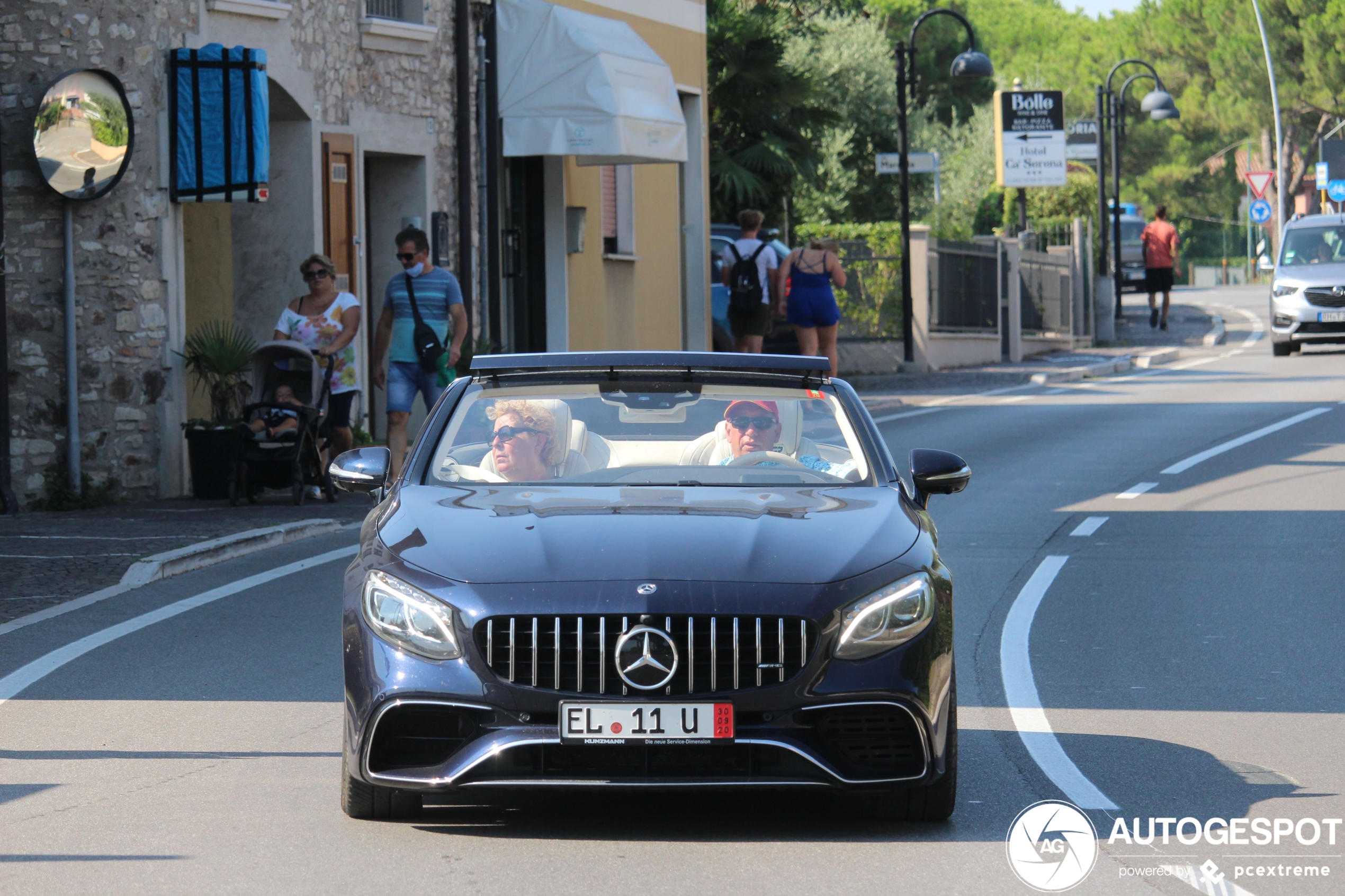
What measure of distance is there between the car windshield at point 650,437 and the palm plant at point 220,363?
885 cm

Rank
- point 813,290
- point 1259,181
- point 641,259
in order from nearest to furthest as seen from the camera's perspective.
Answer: point 813,290
point 641,259
point 1259,181

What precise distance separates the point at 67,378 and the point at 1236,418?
39.4 ft

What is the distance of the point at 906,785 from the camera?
5.36 m

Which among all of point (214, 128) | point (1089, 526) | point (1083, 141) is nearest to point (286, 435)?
point (214, 128)

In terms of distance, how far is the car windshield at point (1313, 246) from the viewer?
105 ft

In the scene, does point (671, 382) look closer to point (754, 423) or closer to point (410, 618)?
point (754, 423)

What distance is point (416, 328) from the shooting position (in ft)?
47.2

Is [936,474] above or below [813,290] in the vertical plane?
below

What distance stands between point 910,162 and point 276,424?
17408 millimetres

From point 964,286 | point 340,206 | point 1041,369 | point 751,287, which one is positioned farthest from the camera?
point 964,286

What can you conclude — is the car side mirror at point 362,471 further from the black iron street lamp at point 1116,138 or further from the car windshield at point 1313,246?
the black iron street lamp at point 1116,138

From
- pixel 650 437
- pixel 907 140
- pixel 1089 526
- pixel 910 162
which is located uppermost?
pixel 907 140

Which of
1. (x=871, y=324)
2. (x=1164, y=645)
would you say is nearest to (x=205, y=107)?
(x=1164, y=645)

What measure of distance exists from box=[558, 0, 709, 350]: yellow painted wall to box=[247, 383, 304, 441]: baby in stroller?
925 cm
